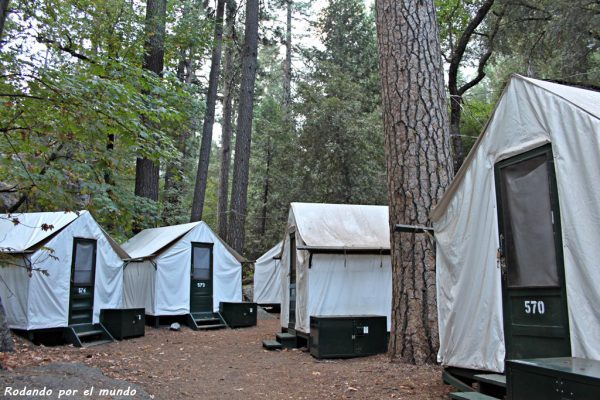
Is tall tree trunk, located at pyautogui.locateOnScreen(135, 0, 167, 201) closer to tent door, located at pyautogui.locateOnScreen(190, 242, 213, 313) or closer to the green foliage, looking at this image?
tent door, located at pyautogui.locateOnScreen(190, 242, 213, 313)

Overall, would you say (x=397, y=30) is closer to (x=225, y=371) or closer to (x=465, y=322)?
(x=465, y=322)

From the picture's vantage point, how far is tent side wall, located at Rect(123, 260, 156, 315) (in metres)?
12.6

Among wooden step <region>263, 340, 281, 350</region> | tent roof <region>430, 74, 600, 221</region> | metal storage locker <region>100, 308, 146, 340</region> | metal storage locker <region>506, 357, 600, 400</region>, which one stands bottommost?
wooden step <region>263, 340, 281, 350</region>

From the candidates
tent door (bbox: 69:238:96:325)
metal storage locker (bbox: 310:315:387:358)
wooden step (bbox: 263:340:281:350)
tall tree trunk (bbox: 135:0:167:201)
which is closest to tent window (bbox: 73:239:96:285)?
tent door (bbox: 69:238:96:325)

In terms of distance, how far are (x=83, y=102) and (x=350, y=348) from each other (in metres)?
5.55

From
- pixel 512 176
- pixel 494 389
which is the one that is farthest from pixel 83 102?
pixel 494 389

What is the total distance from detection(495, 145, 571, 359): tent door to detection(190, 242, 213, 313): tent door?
10276 millimetres

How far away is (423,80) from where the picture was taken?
6379 millimetres

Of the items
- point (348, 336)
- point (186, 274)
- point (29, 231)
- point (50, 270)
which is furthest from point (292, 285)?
point (29, 231)

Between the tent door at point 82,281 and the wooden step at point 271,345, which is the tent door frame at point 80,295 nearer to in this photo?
the tent door at point 82,281

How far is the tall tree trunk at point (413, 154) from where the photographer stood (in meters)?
6.05

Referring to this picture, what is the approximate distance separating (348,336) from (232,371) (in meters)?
2.07

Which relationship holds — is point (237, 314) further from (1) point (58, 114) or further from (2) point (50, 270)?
(1) point (58, 114)

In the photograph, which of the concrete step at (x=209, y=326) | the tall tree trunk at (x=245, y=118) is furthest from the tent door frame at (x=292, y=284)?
the tall tree trunk at (x=245, y=118)
